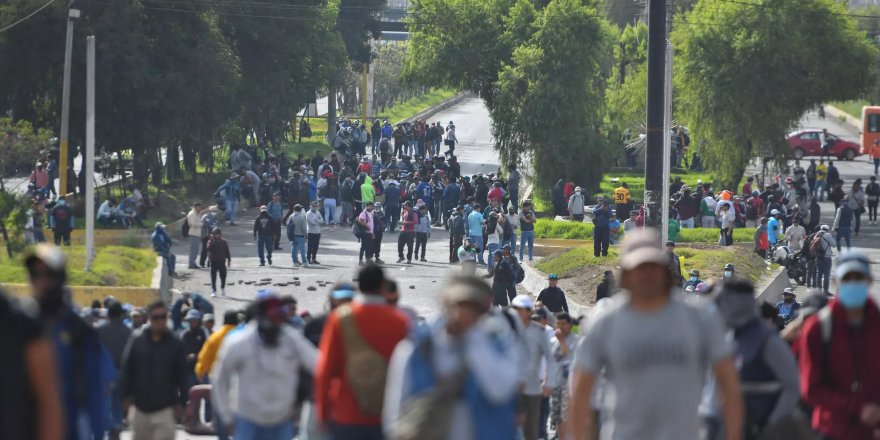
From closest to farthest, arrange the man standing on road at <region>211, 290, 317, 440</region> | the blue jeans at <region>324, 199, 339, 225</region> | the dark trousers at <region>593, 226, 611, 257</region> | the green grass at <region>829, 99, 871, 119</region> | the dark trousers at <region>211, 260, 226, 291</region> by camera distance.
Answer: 1. the man standing on road at <region>211, 290, 317, 440</region>
2. the dark trousers at <region>211, 260, 226, 291</region>
3. the dark trousers at <region>593, 226, 611, 257</region>
4. the blue jeans at <region>324, 199, 339, 225</region>
5. the green grass at <region>829, 99, 871, 119</region>

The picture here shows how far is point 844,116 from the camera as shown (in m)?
82.7

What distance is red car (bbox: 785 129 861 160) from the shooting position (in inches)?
2461

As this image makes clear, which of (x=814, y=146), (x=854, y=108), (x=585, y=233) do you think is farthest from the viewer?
(x=854, y=108)

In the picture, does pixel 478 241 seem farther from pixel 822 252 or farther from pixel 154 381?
pixel 154 381

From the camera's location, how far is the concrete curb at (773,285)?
91.6 ft

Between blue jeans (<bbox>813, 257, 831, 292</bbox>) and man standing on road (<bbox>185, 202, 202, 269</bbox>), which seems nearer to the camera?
blue jeans (<bbox>813, 257, 831, 292</bbox>)

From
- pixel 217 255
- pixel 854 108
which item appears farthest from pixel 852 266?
pixel 854 108

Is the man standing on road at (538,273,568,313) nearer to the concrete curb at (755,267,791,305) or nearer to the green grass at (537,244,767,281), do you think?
the concrete curb at (755,267,791,305)

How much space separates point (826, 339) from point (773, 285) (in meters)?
21.9

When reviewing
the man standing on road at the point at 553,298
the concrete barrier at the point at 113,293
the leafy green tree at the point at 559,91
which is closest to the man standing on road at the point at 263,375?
the man standing on road at the point at 553,298

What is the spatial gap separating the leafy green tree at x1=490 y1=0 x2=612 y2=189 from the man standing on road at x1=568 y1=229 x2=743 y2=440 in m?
36.8

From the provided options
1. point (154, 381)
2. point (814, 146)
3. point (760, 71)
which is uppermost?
point (760, 71)

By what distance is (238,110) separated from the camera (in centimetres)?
4469

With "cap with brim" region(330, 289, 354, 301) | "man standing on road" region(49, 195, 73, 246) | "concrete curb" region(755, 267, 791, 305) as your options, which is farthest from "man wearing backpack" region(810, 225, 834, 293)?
"cap with brim" region(330, 289, 354, 301)
